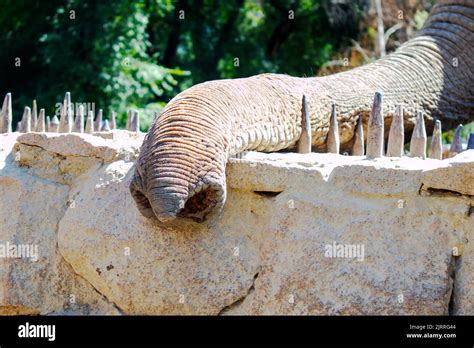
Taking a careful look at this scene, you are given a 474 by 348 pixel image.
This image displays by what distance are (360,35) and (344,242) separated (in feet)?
48.4

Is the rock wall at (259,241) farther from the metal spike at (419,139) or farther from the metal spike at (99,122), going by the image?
the metal spike at (99,122)

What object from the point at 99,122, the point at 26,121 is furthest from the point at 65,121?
the point at 99,122

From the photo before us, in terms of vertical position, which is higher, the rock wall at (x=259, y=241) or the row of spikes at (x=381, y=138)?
the row of spikes at (x=381, y=138)

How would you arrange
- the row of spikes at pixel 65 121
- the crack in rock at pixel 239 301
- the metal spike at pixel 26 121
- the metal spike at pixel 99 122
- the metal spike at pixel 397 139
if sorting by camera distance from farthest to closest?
the metal spike at pixel 99 122 → the metal spike at pixel 26 121 → the row of spikes at pixel 65 121 → the metal spike at pixel 397 139 → the crack in rock at pixel 239 301

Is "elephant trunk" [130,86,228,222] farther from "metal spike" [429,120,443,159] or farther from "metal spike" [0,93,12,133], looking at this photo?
"metal spike" [0,93,12,133]

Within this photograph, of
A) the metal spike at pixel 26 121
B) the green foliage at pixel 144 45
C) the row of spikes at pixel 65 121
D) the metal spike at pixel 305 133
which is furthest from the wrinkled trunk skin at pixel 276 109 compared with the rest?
the green foliage at pixel 144 45

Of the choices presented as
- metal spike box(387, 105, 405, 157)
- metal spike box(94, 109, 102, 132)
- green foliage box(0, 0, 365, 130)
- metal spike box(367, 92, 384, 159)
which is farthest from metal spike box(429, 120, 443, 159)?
green foliage box(0, 0, 365, 130)

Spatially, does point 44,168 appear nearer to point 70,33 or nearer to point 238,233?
point 238,233

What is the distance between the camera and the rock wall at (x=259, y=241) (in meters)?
5.10

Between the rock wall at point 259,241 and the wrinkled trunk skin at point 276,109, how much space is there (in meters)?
0.22

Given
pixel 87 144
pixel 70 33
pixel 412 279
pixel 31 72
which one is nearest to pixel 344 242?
pixel 412 279

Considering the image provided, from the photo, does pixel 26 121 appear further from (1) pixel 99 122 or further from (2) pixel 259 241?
(2) pixel 259 241

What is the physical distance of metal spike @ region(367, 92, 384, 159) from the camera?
5453 mm

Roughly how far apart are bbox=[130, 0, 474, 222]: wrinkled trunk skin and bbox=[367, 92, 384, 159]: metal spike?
564mm
